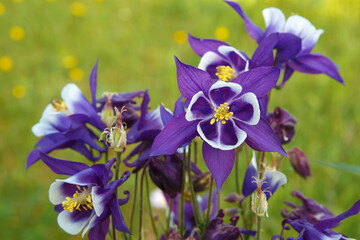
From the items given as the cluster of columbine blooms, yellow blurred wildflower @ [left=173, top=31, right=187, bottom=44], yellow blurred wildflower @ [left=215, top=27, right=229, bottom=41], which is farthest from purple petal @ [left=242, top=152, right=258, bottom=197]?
yellow blurred wildflower @ [left=173, top=31, right=187, bottom=44]

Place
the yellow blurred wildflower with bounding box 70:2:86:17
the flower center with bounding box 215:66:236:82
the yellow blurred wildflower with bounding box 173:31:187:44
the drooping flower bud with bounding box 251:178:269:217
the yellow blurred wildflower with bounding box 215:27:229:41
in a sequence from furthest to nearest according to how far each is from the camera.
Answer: the yellow blurred wildflower with bounding box 70:2:86:17, the yellow blurred wildflower with bounding box 173:31:187:44, the yellow blurred wildflower with bounding box 215:27:229:41, the flower center with bounding box 215:66:236:82, the drooping flower bud with bounding box 251:178:269:217

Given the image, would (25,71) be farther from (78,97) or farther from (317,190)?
(78,97)

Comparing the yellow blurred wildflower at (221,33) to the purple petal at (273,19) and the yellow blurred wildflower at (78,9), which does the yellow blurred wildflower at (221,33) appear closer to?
the yellow blurred wildflower at (78,9)

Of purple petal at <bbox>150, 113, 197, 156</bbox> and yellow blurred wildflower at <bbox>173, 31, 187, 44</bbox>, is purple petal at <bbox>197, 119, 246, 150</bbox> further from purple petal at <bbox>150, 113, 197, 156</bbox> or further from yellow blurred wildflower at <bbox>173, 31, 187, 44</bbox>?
yellow blurred wildflower at <bbox>173, 31, 187, 44</bbox>

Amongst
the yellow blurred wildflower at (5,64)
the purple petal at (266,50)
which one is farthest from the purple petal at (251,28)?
the yellow blurred wildflower at (5,64)

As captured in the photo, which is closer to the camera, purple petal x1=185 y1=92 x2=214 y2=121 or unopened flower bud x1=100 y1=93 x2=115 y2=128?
purple petal x1=185 y1=92 x2=214 y2=121

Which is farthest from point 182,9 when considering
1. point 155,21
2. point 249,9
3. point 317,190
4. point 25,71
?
point 317,190

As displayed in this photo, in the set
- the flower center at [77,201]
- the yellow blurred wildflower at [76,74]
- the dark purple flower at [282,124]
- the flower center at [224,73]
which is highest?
the yellow blurred wildflower at [76,74]
